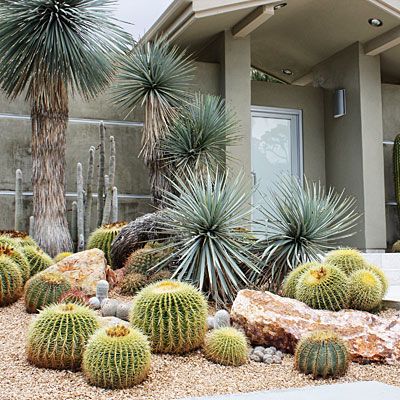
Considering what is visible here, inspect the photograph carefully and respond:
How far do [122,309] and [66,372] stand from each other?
1229 millimetres

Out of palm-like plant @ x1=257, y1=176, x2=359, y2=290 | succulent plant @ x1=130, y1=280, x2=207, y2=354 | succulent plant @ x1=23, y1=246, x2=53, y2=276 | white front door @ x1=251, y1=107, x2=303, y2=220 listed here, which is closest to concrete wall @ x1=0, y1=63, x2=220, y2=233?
white front door @ x1=251, y1=107, x2=303, y2=220

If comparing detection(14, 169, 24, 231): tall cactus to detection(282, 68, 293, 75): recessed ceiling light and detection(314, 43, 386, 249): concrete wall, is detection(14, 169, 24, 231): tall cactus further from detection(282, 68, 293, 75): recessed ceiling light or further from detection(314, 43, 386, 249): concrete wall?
detection(282, 68, 293, 75): recessed ceiling light

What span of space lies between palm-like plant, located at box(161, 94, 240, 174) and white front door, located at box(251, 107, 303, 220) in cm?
251

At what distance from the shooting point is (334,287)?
565cm

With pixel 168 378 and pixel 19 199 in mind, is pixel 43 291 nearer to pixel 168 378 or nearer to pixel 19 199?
pixel 168 378

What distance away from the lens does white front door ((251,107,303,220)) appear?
1195cm

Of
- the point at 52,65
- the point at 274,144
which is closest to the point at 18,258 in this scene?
the point at 52,65

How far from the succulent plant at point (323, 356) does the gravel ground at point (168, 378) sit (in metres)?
0.09

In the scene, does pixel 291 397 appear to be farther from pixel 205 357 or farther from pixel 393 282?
pixel 393 282

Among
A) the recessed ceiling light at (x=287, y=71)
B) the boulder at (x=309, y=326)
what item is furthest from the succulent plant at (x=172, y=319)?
the recessed ceiling light at (x=287, y=71)

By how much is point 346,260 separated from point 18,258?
3.49m

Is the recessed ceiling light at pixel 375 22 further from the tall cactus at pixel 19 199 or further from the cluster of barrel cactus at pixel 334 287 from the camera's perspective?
the tall cactus at pixel 19 199

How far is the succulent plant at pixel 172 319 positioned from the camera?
4832 millimetres

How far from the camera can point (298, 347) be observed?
15.7 feet
